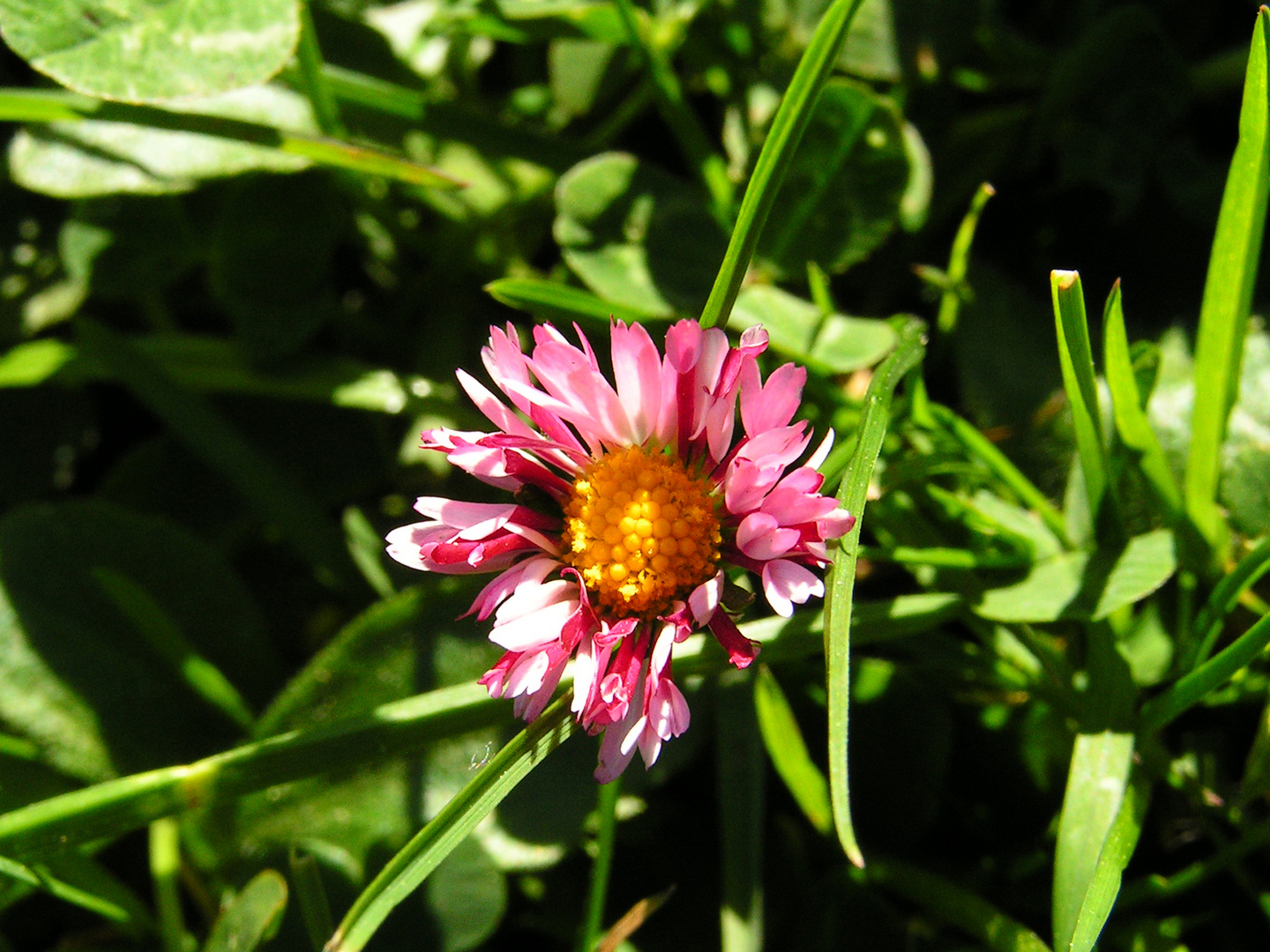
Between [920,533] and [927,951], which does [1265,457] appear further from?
[927,951]

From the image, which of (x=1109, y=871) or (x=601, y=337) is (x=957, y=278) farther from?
(x=1109, y=871)

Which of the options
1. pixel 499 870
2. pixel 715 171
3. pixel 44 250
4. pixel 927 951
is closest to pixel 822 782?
pixel 927 951

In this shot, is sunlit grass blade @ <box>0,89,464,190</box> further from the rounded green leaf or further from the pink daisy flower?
the pink daisy flower

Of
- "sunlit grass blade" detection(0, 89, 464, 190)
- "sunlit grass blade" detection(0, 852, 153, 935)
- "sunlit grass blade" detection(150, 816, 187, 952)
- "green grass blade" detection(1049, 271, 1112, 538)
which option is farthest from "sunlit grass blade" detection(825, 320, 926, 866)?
"sunlit grass blade" detection(150, 816, 187, 952)

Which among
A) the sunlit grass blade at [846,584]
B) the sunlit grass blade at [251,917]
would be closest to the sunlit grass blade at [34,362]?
the sunlit grass blade at [251,917]

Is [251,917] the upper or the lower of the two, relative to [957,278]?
lower

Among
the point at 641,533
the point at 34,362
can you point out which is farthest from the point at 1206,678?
the point at 34,362
